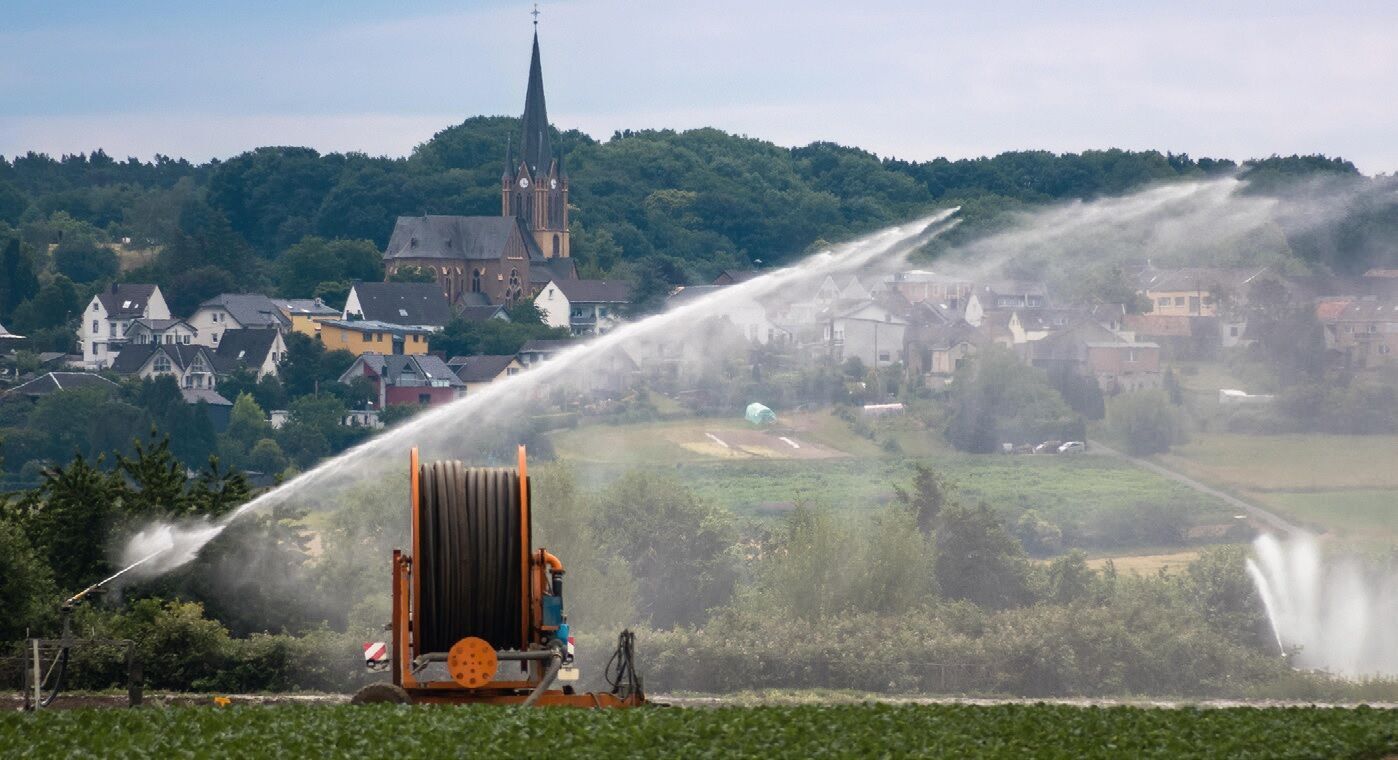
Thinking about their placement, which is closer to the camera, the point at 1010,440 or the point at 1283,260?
the point at 1010,440

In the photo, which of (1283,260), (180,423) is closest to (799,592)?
(1283,260)

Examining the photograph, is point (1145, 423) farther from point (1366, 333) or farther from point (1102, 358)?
point (1366, 333)

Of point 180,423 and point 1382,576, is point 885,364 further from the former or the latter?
point 180,423

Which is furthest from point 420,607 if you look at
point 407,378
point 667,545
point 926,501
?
point 407,378

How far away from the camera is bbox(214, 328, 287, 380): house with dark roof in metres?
177

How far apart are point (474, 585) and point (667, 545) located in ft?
130

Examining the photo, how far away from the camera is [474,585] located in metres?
26.5

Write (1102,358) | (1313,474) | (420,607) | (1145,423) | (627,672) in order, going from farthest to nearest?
(1102,358) → (1145,423) → (1313,474) → (627,672) → (420,607)

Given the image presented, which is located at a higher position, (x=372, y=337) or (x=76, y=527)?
(x=372, y=337)

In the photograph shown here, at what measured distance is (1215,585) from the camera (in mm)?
60469

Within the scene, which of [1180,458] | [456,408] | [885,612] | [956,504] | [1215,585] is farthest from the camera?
[1180,458]

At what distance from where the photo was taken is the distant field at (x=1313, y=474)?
7244 centimetres

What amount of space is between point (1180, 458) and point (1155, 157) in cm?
9961

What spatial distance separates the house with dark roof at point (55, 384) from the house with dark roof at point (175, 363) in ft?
20.1
